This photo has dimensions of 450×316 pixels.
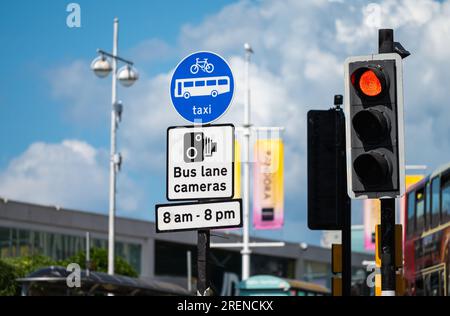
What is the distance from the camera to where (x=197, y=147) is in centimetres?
1022

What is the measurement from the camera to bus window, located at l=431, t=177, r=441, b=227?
75.1 ft

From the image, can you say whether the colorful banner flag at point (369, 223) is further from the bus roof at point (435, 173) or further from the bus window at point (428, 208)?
the bus window at point (428, 208)

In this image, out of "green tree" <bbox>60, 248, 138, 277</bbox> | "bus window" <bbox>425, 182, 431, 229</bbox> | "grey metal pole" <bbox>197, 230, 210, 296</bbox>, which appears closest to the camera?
"grey metal pole" <bbox>197, 230, 210, 296</bbox>

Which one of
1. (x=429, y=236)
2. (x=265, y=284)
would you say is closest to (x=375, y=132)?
(x=429, y=236)

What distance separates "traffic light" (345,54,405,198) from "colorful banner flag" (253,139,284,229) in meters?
37.2

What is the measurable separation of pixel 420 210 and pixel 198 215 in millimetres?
15229

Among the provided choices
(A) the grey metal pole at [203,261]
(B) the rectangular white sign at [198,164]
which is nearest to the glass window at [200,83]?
(B) the rectangular white sign at [198,164]

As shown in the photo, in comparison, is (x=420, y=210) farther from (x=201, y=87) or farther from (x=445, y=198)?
(x=201, y=87)

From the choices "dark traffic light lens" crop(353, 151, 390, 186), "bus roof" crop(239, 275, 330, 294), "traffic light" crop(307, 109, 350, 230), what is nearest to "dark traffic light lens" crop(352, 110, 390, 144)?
"dark traffic light lens" crop(353, 151, 390, 186)

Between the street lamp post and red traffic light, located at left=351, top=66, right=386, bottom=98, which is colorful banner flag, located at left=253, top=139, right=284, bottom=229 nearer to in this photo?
the street lamp post

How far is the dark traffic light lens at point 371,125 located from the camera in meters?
9.57

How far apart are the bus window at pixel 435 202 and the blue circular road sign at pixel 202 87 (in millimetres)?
13303

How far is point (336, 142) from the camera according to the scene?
12.8m
